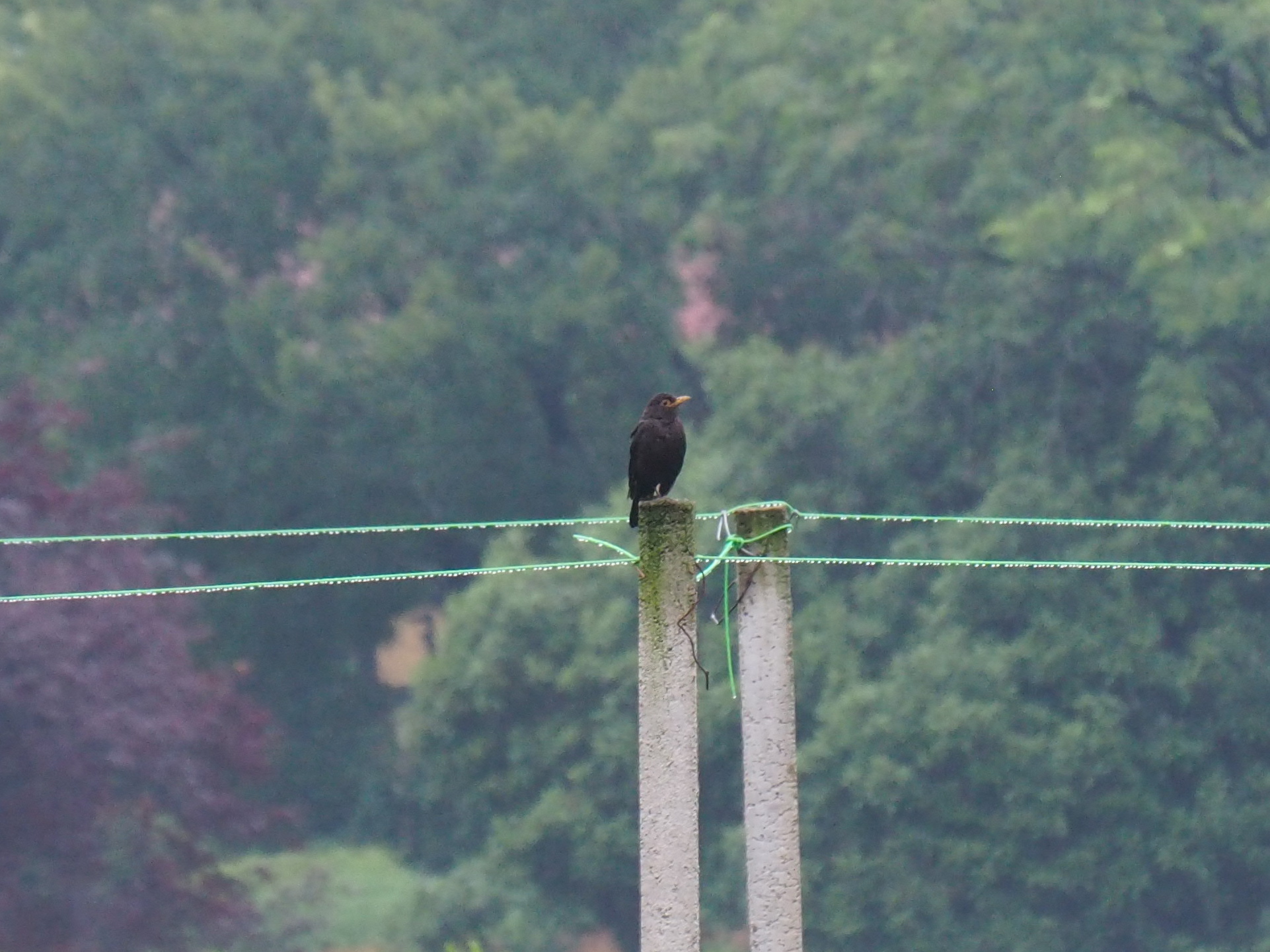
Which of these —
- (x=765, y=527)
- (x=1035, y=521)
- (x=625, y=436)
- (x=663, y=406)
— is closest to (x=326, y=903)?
(x=625, y=436)

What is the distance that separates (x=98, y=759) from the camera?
63.6ft

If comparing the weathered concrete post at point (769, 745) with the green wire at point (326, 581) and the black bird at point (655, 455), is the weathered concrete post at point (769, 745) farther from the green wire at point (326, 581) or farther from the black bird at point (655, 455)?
the black bird at point (655, 455)

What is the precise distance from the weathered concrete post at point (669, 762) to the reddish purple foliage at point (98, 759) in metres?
13.9

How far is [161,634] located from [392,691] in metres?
6.91

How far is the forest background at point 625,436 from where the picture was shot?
19312 millimetres

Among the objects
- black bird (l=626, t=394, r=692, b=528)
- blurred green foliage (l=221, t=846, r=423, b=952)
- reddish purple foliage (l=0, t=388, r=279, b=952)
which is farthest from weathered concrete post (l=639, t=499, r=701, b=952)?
blurred green foliage (l=221, t=846, r=423, b=952)

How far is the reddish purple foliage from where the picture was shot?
18.9 meters

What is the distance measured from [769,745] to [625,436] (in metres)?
18.9

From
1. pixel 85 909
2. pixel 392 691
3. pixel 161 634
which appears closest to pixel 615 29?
pixel 392 691

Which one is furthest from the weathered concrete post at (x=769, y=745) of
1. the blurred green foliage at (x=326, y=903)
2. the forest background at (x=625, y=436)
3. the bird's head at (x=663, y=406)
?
the blurred green foliage at (x=326, y=903)

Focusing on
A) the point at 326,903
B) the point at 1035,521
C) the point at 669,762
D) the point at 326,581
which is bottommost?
the point at 669,762

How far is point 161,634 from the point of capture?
66.3 ft

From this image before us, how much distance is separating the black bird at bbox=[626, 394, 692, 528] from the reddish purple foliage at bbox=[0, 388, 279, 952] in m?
11.9

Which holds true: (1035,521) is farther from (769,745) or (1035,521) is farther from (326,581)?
(326,581)
